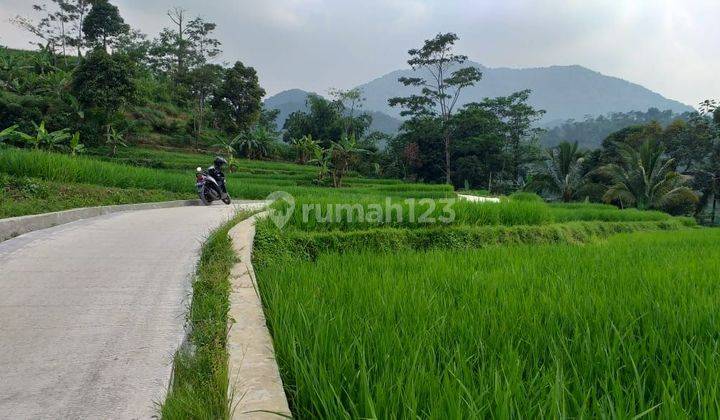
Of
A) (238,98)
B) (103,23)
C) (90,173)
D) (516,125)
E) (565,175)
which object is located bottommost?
(565,175)

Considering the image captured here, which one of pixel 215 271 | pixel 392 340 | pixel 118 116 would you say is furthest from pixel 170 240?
pixel 118 116

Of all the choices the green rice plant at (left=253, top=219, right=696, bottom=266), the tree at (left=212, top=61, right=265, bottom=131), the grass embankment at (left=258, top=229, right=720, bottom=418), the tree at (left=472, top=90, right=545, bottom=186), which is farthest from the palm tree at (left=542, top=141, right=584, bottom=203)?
the grass embankment at (left=258, top=229, right=720, bottom=418)

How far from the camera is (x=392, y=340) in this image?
1.54 m

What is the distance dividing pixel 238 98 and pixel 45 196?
25.2 meters

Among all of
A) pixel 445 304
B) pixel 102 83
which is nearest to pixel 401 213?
pixel 445 304

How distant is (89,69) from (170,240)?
21.3 meters

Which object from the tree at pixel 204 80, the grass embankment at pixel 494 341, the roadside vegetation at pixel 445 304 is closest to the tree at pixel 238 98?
the tree at pixel 204 80

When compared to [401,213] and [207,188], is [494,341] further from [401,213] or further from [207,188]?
[207,188]

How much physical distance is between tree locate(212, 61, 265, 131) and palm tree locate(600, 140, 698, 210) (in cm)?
2300

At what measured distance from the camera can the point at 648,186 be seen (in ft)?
62.9

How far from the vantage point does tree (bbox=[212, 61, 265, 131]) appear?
28.9 meters

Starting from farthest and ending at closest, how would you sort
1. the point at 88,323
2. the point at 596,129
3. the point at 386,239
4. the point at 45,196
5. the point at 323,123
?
the point at 596,129 < the point at 323,123 < the point at 45,196 < the point at 386,239 < the point at 88,323

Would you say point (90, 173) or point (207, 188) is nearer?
point (90, 173)

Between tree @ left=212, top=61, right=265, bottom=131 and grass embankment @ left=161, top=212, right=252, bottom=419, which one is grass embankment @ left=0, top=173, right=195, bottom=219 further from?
tree @ left=212, top=61, right=265, bottom=131
